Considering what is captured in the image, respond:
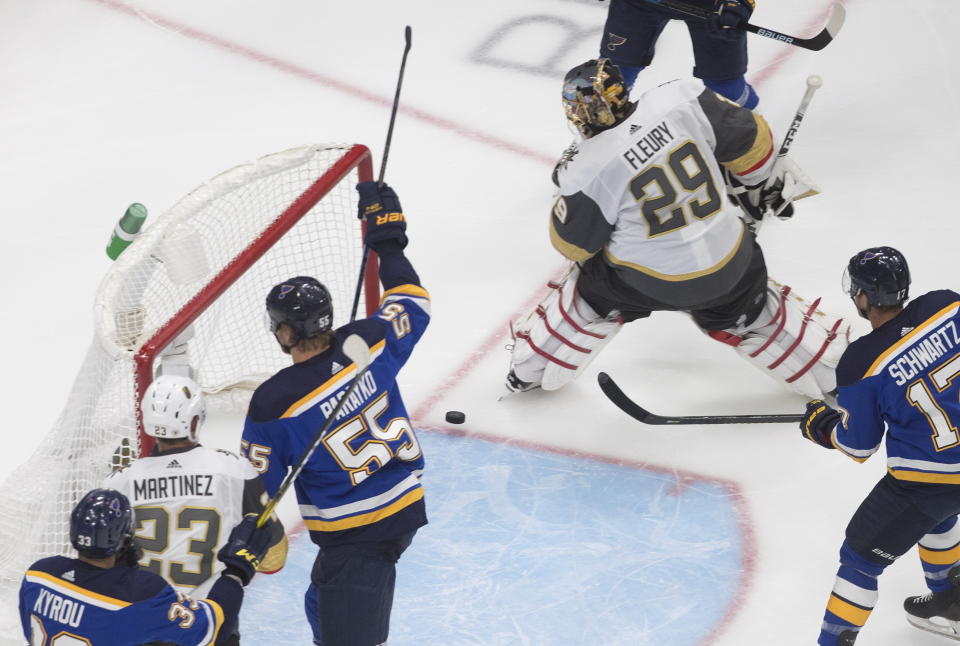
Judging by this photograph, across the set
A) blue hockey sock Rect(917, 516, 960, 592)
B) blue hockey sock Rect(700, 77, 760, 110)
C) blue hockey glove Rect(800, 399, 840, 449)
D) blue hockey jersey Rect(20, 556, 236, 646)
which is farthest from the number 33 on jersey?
blue hockey sock Rect(700, 77, 760, 110)

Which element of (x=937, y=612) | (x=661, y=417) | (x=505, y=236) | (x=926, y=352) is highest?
(x=505, y=236)

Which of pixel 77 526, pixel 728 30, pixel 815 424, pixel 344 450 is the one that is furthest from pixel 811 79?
pixel 77 526

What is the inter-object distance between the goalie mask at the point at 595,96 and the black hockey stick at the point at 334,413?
3.40 feet

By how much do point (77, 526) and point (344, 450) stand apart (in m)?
0.62

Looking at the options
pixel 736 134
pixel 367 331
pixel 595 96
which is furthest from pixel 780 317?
pixel 367 331

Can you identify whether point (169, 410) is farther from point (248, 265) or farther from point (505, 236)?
point (505, 236)

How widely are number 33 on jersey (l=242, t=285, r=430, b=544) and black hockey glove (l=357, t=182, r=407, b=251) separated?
20cm

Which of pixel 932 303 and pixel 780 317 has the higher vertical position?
pixel 932 303

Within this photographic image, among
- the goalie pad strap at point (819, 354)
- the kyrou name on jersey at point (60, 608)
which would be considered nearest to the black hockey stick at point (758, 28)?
the goalie pad strap at point (819, 354)

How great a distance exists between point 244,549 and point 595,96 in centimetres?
150

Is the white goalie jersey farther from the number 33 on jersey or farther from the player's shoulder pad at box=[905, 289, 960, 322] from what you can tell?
the player's shoulder pad at box=[905, 289, 960, 322]

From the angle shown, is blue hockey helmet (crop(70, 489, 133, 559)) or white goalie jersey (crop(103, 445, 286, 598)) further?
white goalie jersey (crop(103, 445, 286, 598))

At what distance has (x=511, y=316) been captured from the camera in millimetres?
4668

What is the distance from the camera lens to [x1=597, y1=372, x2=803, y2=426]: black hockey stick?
399cm
